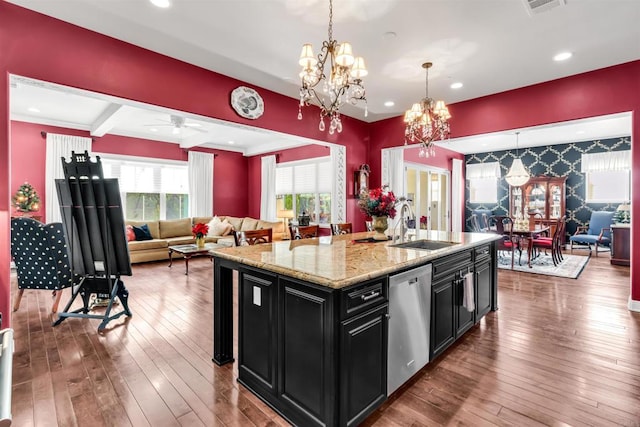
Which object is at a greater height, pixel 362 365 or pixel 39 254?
pixel 39 254

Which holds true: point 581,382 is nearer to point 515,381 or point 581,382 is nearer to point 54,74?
point 515,381

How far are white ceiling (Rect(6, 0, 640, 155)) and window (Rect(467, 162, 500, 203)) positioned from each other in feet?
18.1

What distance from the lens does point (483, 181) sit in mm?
9781

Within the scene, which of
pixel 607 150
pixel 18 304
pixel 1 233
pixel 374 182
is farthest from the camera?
pixel 607 150

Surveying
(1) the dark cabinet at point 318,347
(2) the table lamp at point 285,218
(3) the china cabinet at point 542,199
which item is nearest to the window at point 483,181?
(3) the china cabinet at point 542,199


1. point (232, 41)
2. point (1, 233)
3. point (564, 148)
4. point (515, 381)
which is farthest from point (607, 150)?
point (1, 233)

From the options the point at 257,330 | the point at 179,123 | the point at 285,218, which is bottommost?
the point at 257,330

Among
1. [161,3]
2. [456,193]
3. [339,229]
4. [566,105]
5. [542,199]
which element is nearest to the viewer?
[161,3]

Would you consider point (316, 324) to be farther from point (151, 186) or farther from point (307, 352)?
point (151, 186)

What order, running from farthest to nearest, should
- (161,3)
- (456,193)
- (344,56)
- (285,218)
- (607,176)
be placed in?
(456,193), (607,176), (285,218), (161,3), (344,56)

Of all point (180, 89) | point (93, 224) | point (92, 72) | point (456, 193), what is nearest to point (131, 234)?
point (93, 224)

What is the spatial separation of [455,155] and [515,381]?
28.1 feet

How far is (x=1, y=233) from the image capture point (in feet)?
8.71

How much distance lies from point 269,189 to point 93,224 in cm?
589
